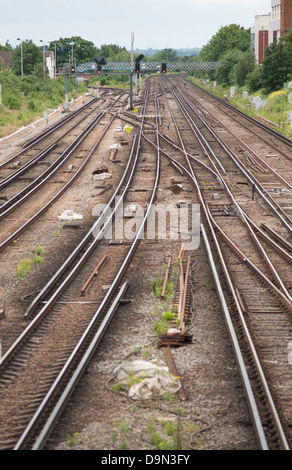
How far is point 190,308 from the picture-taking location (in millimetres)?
10844

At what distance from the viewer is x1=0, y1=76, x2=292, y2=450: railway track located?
7.52 metres

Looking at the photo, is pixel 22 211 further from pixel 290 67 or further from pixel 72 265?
pixel 290 67

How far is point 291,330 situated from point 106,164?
17.7 metres

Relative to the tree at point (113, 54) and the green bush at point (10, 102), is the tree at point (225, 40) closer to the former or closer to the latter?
the tree at point (113, 54)

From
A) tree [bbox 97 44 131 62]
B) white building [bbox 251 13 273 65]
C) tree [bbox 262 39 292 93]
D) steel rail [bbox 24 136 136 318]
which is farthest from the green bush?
tree [bbox 97 44 131 62]

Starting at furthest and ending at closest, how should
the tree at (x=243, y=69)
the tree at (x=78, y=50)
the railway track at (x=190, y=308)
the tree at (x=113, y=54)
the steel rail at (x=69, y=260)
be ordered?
the tree at (x=78, y=50)
the tree at (x=113, y=54)
the tree at (x=243, y=69)
the steel rail at (x=69, y=260)
the railway track at (x=190, y=308)

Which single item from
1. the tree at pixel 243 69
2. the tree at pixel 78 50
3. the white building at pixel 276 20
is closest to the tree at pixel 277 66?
the tree at pixel 243 69

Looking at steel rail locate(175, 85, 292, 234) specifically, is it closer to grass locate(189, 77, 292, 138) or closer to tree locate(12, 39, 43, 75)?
grass locate(189, 77, 292, 138)

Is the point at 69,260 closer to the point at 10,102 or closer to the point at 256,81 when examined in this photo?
the point at 10,102

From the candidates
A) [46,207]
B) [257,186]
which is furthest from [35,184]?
[257,186]

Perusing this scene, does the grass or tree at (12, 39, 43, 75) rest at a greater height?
tree at (12, 39, 43, 75)

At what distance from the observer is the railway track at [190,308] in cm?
752
